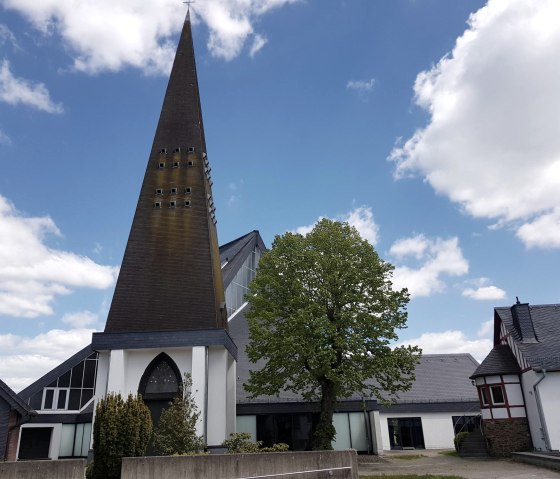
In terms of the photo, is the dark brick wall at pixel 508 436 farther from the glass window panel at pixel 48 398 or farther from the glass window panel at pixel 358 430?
the glass window panel at pixel 48 398

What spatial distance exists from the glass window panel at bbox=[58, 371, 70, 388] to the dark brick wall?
2341 cm

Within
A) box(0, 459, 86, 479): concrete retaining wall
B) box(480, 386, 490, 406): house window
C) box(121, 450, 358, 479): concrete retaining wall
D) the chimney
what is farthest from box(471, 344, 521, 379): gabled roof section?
box(0, 459, 86, 479): concrete retaining wall

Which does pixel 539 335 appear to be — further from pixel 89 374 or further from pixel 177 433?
pixel 89 374

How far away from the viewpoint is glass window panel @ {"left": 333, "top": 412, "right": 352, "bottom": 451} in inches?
1051

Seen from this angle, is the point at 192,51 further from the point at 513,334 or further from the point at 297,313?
the point at 513,334

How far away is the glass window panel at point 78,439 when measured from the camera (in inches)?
1072

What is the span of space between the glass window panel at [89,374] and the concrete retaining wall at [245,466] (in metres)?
20.0

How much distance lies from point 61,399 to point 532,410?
25526 mm

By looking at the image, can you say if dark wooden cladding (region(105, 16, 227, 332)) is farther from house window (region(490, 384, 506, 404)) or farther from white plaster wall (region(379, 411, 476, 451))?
house window (region(490, 384, 506, 404))

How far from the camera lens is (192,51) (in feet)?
104

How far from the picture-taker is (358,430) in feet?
88.5

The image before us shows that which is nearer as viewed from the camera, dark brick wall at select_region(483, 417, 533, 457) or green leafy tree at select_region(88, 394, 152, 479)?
green leafy tree at select_region(88, 394, 152, 479)

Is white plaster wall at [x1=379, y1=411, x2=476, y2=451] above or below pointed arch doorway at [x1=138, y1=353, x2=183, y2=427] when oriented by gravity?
below

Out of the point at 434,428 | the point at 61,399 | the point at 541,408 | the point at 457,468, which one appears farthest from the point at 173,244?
the point at 434,428
